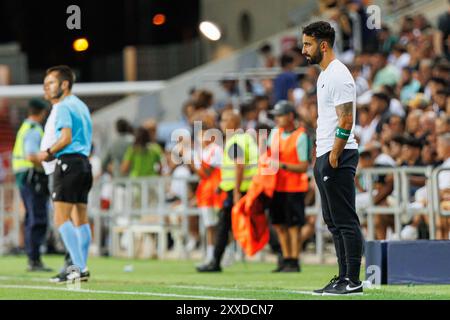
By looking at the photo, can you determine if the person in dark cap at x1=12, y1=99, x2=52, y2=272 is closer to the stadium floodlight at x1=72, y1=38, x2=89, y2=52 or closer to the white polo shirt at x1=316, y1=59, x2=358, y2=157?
the white polo shirt at x1=316, y1=59, x2=358, y2=157

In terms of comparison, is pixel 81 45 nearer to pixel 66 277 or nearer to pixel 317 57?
pixel 66 277

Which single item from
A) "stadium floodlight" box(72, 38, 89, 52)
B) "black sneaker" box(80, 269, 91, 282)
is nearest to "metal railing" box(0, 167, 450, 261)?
"black sneaker" box(80, 269, 91, 282)

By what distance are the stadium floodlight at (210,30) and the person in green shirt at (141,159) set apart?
1479 centimetres

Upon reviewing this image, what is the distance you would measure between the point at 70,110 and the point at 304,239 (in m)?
6.15

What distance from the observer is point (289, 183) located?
16.2 m

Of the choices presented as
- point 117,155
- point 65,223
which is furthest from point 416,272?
point 117,155

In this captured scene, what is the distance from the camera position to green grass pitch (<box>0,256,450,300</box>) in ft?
37.6

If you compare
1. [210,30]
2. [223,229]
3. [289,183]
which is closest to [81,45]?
[210,30]

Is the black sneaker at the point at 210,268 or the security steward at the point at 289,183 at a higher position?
the security steward at the point at 289,183

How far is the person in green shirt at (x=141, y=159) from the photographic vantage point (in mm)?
22906

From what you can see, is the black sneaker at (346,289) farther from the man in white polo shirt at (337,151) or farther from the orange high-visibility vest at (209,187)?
the orange high-visibility vest at (209,187)

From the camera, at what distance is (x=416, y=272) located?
12.5m

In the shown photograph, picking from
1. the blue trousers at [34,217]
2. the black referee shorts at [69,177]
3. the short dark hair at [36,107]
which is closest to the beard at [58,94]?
the black referee shorts at [69,177]

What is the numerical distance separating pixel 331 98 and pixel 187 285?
334 cm
